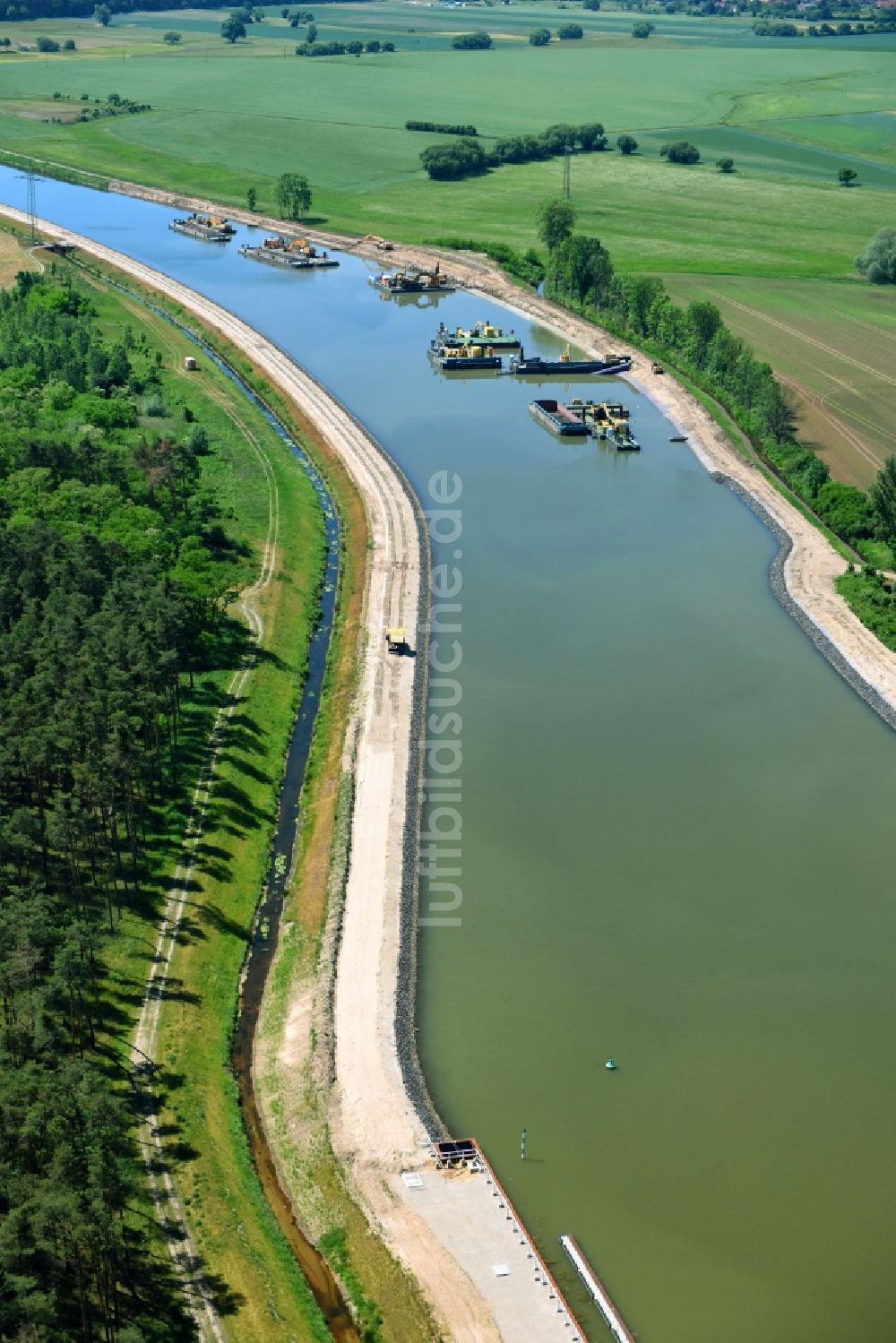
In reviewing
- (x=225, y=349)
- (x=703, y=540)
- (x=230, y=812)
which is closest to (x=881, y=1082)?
(x=230, y=812)

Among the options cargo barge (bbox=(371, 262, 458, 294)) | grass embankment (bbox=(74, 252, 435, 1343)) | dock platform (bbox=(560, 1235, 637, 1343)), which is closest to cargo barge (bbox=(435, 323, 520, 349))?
cargo barge (bbox=(371, 262, 458, 294))

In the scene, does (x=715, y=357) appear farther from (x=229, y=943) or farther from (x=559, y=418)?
(x=229, y=943)

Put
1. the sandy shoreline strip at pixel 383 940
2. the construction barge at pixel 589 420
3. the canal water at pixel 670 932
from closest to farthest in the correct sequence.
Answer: the sandy shoreline strip at pixel 383 940 → the canal water at pixel 670 932 → the construction barge at pixel 589 420

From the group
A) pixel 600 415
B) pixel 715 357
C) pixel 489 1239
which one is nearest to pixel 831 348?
pixel 715 357

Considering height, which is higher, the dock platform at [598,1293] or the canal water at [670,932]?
the canal water at [670,932]

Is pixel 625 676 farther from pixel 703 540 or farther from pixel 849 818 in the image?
pixel 703 540

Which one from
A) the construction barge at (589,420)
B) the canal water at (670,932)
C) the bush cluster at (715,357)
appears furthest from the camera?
the construction barge at (589,420)
